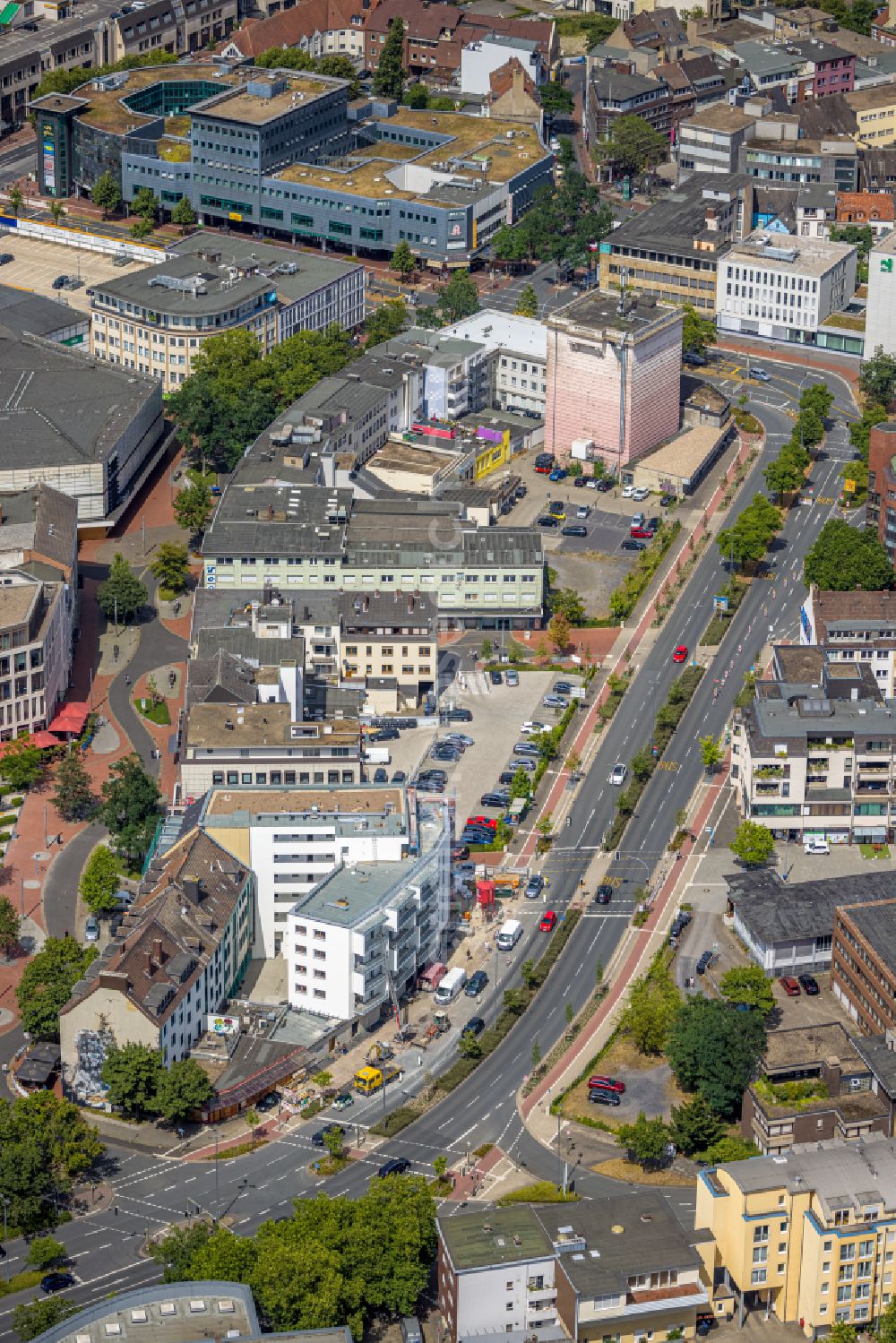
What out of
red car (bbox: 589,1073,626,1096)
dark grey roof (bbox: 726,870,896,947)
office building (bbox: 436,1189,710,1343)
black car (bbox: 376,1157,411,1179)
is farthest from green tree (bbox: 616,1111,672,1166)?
dark grey roof (bbox: 726,870,896,947)

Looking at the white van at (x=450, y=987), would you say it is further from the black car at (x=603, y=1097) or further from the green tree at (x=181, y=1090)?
the green tree at (x=181, y=1090)

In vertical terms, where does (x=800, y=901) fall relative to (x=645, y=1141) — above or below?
above

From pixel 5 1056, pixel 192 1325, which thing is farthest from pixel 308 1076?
pixel 192 1325

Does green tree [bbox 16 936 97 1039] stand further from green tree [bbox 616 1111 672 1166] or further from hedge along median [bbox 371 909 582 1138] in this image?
green tree [bbox 616 1111 672 1166]

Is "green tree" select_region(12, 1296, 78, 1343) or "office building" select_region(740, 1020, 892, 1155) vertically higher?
"office building" select_region(740, 1020, 892, 1155)

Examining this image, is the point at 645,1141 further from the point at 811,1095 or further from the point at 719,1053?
the point at 811,1095

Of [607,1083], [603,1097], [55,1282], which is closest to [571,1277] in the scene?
[603,1097]

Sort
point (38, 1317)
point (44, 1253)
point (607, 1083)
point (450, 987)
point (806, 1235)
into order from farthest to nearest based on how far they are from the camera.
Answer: point (450, 987) → point (607, 1083) → point (44, 1253) → point (806, 1235) → point (38, 1317)
